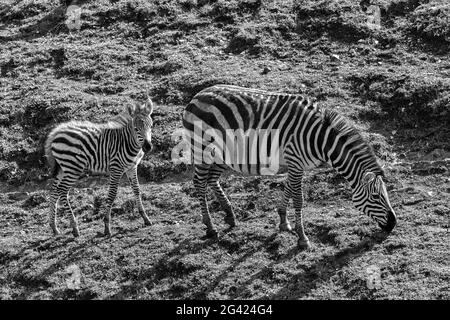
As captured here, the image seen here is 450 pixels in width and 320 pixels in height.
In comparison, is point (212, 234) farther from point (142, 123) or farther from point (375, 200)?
point (375, 200)

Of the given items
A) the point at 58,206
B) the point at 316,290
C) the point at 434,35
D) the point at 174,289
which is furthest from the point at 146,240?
the point at 434,35

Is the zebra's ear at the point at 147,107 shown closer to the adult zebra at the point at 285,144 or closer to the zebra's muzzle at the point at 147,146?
the zebra's muzzle at the point at 147,146

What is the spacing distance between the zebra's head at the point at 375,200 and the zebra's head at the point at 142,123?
13.0ft

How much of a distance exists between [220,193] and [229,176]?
6.30ft

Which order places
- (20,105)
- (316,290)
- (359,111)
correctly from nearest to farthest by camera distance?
1. (316,290)
2. (359,111)
3. (20,105)

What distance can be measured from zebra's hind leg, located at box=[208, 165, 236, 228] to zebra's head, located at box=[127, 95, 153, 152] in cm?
129

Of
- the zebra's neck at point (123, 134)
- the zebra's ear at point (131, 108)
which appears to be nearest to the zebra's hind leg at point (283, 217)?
the zebra's neck at point (123, 134)

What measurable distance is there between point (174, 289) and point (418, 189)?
18.0 ft

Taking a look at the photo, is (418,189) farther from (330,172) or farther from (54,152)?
(54,152)

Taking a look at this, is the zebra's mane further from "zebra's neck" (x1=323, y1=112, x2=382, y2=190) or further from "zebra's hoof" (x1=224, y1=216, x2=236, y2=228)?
"zebra's hoof" (x1=224, y1=216, x2=236, y2=228)

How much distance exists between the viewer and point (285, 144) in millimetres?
12453

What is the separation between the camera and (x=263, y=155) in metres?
12.6

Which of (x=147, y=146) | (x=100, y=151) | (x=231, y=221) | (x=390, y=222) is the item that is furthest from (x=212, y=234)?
(x=390, y=222)

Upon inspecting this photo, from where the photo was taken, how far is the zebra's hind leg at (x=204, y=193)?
514 inches
